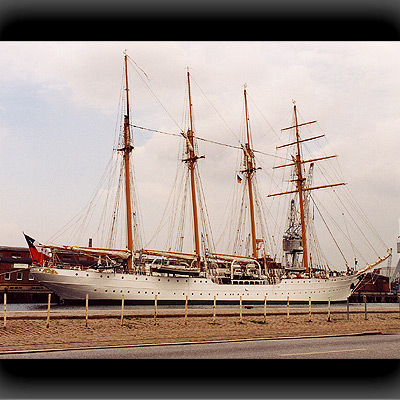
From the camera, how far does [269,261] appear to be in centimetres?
6806

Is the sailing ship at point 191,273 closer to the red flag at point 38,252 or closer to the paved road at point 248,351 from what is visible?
the red flag at point 38,252

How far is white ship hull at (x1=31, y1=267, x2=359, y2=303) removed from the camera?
5055 centimetres

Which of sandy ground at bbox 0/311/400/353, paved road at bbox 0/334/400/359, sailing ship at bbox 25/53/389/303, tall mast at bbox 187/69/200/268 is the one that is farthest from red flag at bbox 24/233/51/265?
paved road at bbox 0/334/400/359

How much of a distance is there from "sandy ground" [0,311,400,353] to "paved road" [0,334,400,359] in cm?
184

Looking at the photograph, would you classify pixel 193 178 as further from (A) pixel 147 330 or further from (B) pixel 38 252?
(A) pixel 147 330

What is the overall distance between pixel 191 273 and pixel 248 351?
41254 millimetres

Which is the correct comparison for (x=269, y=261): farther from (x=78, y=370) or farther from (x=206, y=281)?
Answer: (x=78, y=370)

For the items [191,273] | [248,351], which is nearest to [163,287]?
[191,273]

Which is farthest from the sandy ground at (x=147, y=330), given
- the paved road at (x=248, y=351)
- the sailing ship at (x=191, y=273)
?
the sailing ship at (x=191, y=273)

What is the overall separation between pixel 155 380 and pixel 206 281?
1843 inches

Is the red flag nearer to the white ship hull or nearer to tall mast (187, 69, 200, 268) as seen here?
the white ship hull

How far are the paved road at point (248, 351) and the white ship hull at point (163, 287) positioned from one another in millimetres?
33268

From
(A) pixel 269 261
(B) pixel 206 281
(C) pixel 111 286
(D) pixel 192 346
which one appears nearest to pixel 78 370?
(D) pixel 192 346

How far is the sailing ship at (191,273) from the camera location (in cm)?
5116
